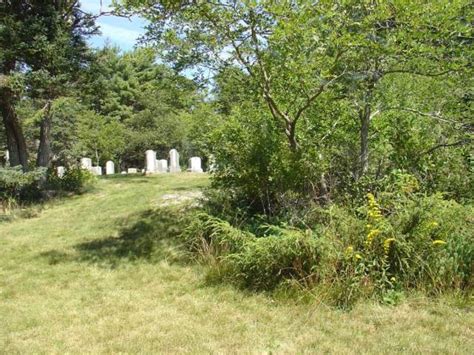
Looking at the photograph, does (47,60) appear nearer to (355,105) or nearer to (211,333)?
(355,105)

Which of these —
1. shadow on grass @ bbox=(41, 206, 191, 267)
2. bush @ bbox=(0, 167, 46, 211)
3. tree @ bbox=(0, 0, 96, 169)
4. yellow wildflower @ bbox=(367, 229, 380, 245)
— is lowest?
shadow on grass @ bbox=(41, 206, 191, 267)

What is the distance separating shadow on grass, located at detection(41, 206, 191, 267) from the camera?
662 cm

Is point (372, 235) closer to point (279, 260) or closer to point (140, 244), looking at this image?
point (279, 260)

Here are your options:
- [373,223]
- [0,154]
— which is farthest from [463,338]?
[0,154]

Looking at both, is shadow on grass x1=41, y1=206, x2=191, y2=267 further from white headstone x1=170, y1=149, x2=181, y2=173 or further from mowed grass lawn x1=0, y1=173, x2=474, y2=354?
white headstone x1=170, y1=149, x2=181, y2=173

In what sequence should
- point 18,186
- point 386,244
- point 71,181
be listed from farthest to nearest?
point 71,181
point 18,186
point 386,244

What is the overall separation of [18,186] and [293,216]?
9000 millimetres

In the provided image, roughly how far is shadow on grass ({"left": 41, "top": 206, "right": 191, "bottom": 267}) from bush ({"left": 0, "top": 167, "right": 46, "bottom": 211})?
343 cm

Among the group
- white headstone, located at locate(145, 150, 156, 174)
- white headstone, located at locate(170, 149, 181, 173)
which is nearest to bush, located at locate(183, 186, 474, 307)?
white headstone, located at locate(145, 150, 156, 174)

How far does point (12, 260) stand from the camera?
22.7ft

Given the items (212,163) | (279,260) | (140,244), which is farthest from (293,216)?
(140,244)

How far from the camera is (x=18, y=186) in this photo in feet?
39.0

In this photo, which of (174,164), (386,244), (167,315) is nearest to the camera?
(167,315)

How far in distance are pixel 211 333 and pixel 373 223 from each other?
2.12 metres
